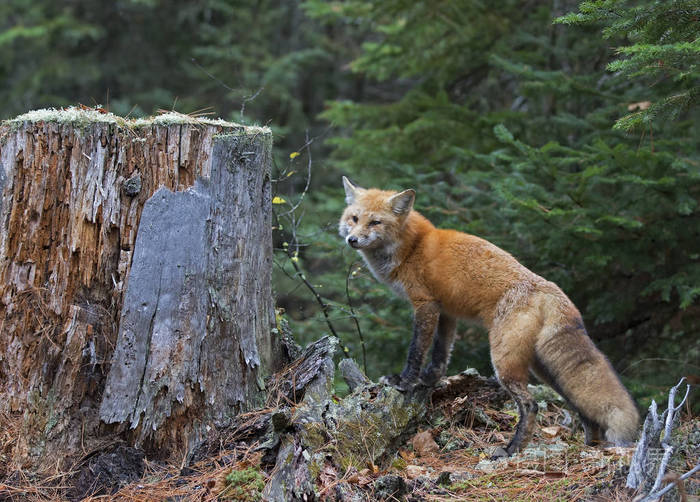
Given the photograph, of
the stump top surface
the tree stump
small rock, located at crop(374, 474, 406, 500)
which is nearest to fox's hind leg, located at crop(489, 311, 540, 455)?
small rock, located at crop(374, 474, 406, 500)

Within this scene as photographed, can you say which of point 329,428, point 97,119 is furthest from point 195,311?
point 97,119

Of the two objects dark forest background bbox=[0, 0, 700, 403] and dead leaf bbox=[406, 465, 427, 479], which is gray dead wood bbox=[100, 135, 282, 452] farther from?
dead leaf bbox=[406, 465, 427, 479]

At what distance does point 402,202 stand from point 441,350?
4.54 feet

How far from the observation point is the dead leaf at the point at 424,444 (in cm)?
463

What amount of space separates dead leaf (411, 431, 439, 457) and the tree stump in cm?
145

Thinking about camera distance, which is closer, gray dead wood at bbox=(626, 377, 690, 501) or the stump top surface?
gray dead wood at bbox=(626, 377, 690, 501)

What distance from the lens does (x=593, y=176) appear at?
6070 mm

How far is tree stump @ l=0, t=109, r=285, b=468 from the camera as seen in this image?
3.94 metres

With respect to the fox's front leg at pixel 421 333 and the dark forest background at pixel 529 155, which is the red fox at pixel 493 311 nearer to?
the fox's front leg at pixel 421 333

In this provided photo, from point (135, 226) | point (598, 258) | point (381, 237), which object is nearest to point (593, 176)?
point (598, 258)

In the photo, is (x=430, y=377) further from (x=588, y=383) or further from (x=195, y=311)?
(x=195, y=311)

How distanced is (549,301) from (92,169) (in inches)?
138

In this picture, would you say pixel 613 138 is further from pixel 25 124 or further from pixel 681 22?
pixel 25 124

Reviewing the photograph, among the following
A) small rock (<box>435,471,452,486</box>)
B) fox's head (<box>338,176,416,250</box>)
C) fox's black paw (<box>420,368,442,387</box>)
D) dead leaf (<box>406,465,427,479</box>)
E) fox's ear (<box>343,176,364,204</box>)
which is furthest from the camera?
fox's ear (<box>343,176,364,204</box>)
